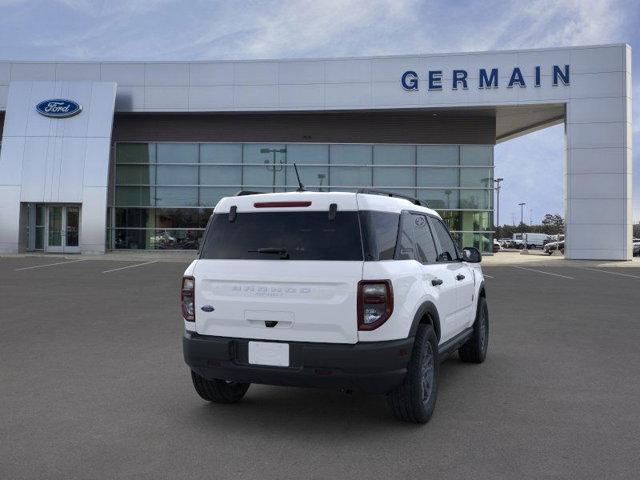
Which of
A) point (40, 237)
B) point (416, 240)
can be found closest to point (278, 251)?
point (416, 240)

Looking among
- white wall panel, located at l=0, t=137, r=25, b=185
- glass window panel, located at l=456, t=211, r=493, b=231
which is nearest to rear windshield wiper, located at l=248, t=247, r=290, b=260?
glass window panel, located at l=456, t=211, r=493, b=231

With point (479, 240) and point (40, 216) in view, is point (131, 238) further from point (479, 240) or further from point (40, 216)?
point (479, 240)

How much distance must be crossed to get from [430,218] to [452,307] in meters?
0.91

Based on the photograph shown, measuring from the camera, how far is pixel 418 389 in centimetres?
433

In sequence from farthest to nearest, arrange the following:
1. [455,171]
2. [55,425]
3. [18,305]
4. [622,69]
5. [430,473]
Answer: [455,171], [622,69], [18,305], [55,425], [430,473]

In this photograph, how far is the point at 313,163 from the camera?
2972 cm

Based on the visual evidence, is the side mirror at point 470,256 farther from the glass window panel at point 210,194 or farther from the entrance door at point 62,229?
the entrance door at point 62,229

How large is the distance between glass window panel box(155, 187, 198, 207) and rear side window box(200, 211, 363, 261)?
25.7 meters

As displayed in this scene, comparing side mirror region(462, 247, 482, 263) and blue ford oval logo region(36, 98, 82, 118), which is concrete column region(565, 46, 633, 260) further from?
blue ford oval logo region(36, 98, 82, 118)

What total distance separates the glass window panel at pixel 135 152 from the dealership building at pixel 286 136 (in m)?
0.07

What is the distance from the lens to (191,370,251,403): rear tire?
4832mm

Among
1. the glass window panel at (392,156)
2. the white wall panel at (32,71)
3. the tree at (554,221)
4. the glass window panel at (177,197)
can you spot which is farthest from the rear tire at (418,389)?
the tree at (554,221)

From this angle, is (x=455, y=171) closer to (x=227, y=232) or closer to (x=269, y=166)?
(x=269, y=166)

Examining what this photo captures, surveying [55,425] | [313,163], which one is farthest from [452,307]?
[313,163]
